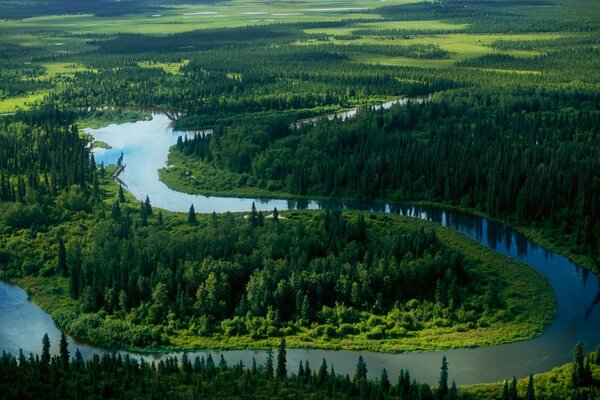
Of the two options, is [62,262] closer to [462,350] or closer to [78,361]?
[78,361]

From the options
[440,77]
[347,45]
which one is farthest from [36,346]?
[347,45]

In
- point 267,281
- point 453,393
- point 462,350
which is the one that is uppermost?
point 267,281

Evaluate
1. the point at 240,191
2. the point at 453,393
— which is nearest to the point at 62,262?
the point at 240,191

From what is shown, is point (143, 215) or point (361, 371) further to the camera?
point (143, 215)

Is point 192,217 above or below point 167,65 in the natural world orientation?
below

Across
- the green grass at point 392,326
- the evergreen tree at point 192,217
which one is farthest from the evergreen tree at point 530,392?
the evergreen tree at point 192,217

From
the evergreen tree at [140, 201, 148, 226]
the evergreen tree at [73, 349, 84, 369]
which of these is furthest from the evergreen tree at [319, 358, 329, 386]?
the evergreen tree at [140, 201, 148, 226]

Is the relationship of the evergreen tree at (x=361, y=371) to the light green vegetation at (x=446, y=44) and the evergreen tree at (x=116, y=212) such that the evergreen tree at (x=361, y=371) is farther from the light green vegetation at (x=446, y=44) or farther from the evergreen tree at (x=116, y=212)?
the light green vegetation at (x=446, y=44)
